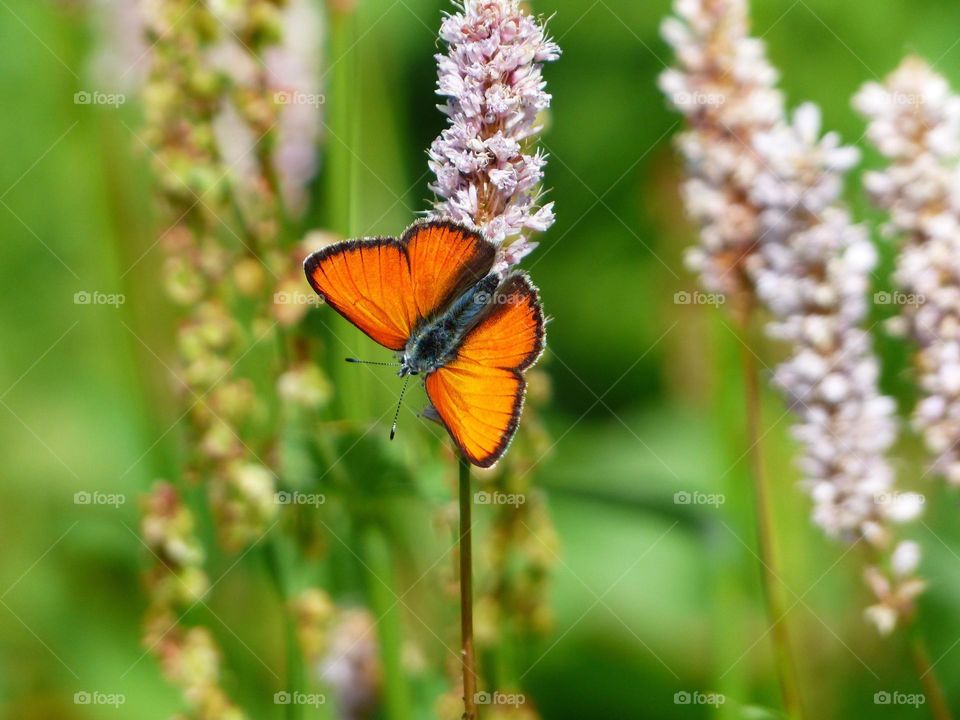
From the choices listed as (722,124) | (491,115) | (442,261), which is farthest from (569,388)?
(491,115)

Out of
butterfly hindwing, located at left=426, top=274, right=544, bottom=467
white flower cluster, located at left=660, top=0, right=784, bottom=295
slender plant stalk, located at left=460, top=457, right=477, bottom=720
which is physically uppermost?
white flower cluster, located at left=660, top=0, right=784, bottom=295

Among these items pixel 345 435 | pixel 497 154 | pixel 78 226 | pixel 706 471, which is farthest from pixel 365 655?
pixel 78 226

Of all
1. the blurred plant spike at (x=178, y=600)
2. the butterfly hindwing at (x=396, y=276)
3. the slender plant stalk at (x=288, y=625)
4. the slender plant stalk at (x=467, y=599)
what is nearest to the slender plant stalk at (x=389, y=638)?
the slender plant stalk at (x=288, y=625)

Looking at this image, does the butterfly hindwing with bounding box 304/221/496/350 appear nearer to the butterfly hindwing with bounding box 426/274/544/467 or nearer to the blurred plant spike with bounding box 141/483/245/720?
the butterfly hindwing with bounding box 426/274/544/467

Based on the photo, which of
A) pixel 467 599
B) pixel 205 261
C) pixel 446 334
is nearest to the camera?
pixel 467 599

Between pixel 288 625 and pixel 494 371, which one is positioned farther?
pixel 288 625

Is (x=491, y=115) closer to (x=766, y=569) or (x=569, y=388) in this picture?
(x=766, y=569)

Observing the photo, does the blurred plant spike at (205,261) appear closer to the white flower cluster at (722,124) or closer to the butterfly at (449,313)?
the butterfly at (449,313)

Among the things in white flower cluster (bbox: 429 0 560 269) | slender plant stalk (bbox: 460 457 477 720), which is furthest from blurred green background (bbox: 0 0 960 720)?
slender plant stalk (bbox: 460 457 477 720)
